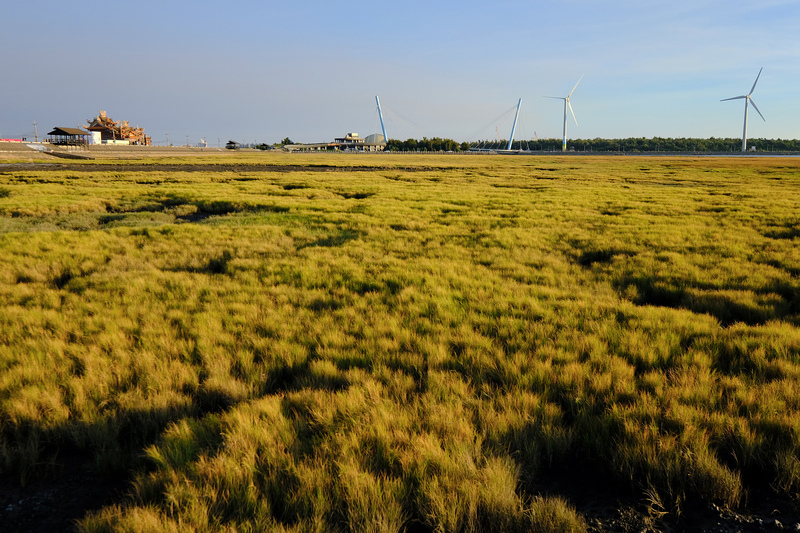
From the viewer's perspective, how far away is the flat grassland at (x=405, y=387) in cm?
300

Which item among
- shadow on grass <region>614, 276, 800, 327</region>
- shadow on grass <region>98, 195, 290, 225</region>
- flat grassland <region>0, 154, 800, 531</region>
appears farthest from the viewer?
shadow on grass <region>98, 195, 290, 225</region>

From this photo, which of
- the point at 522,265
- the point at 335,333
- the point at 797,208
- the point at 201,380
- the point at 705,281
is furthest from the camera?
the point at 797,208

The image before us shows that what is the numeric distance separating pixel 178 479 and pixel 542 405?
120 inches

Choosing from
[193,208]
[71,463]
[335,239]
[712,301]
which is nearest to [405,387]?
[71,463]

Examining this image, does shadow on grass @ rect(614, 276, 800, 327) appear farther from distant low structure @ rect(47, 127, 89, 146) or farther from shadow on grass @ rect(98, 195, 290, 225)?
distant low structure @ rect(47, 127, 89, 146)

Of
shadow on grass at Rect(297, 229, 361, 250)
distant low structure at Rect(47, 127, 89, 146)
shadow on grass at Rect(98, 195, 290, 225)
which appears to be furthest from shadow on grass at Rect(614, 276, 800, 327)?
distant low structure at Rect(47, 127, 89, 146)

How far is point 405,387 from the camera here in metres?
4.41

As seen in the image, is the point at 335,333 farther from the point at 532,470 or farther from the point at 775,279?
the point at 775,279

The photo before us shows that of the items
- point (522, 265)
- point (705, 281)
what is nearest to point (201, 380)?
point (522, 265)

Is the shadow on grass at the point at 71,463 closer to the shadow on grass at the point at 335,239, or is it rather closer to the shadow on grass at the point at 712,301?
the shadow on grass at the point at 712,301

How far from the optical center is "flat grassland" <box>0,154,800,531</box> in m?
3.00

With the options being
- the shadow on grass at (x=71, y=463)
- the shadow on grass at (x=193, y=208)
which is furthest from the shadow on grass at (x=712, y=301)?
the shadow on grass at (x=193, y=208)

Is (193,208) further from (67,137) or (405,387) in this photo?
(67,137)

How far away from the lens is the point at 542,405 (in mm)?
4039
